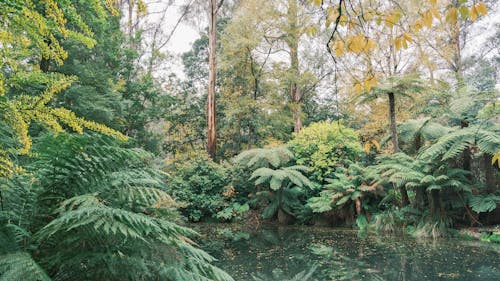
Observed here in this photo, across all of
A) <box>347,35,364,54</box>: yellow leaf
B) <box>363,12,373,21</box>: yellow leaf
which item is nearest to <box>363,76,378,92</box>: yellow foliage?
<box>347,35,364,54</box>: yellow leaf

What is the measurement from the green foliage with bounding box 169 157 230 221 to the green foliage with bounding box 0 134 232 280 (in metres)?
8.07

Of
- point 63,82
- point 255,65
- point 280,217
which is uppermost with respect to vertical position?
point 255,65

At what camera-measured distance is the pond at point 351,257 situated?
4133 millimetres

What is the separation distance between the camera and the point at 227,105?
13406mm

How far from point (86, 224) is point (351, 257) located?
4.53m

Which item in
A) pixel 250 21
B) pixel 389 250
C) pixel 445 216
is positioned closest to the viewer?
pixel 389 250

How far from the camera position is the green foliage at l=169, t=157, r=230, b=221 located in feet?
33.3

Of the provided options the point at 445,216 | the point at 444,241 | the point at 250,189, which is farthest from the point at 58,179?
the point at 250,189

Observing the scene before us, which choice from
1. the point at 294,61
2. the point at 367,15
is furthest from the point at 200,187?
the point at 367,15

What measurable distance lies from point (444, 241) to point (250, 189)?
6.14 meters

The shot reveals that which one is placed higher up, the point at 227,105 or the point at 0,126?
the point at 227,105

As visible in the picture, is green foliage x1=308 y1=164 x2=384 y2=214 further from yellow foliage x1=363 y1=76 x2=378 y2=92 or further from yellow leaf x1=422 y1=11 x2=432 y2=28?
yellow leaf x1=422 y1=11 x2=432 y2=28

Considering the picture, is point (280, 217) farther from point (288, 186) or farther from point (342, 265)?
point (342, 265)

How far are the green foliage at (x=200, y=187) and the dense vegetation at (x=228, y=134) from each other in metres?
0.07
